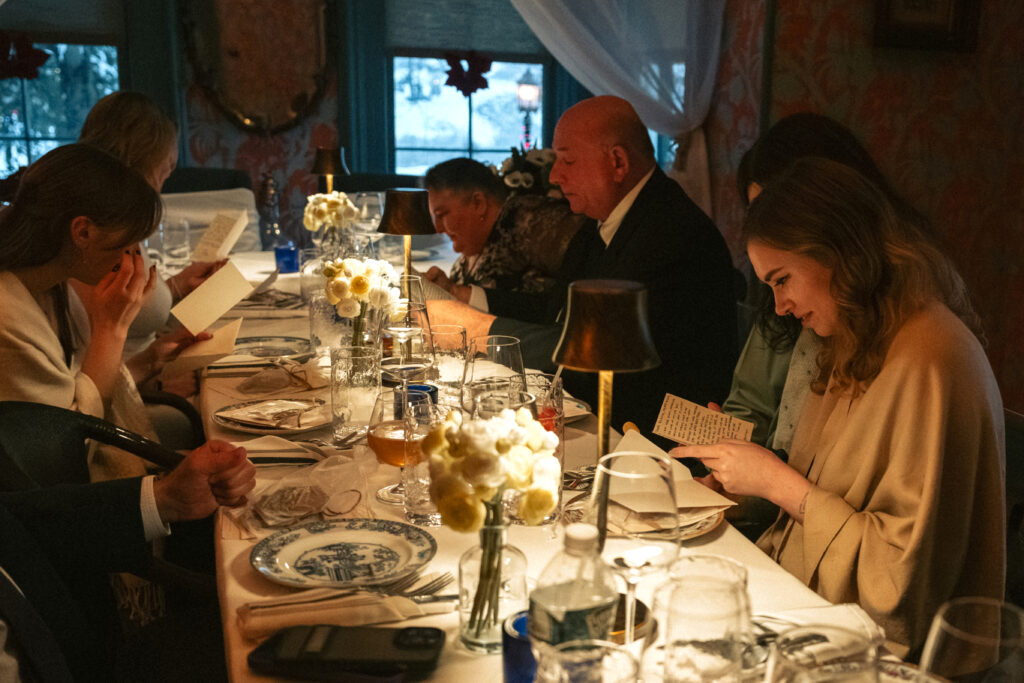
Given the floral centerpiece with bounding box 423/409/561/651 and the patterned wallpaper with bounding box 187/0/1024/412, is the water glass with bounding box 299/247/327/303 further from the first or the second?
the floral centerpiece with bounding box 423/409/561/651

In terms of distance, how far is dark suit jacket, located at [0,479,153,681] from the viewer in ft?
4.66

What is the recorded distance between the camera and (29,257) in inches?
77.7

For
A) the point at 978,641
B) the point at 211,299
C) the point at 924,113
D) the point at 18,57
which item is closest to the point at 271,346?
the point at 211,299

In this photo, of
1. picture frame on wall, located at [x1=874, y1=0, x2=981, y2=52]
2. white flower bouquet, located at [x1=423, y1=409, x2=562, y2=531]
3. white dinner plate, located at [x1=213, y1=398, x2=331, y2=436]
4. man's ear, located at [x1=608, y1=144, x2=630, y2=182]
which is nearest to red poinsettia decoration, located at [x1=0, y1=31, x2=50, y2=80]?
man's ear, located at [x1=608, y1=144, x2=630, y2=182]

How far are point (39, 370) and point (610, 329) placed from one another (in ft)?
4.58

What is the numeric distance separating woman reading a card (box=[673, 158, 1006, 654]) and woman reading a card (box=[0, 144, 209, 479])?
4.35 feet

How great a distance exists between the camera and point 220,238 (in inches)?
134

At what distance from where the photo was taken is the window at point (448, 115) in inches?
231

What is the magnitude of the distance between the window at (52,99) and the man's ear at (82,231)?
365 centimetres

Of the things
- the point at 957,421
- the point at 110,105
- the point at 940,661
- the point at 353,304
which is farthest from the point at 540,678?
the point at 110,105

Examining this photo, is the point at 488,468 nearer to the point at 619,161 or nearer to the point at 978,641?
the point at 978,641

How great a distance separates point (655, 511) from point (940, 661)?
0.33 meters

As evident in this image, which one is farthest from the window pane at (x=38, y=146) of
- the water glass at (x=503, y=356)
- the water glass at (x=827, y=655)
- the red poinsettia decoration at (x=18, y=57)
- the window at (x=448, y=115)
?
the water glass at (x=827, y=655)

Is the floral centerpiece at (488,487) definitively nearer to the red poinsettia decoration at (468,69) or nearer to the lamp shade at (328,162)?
the lamp shade at (328,162)
